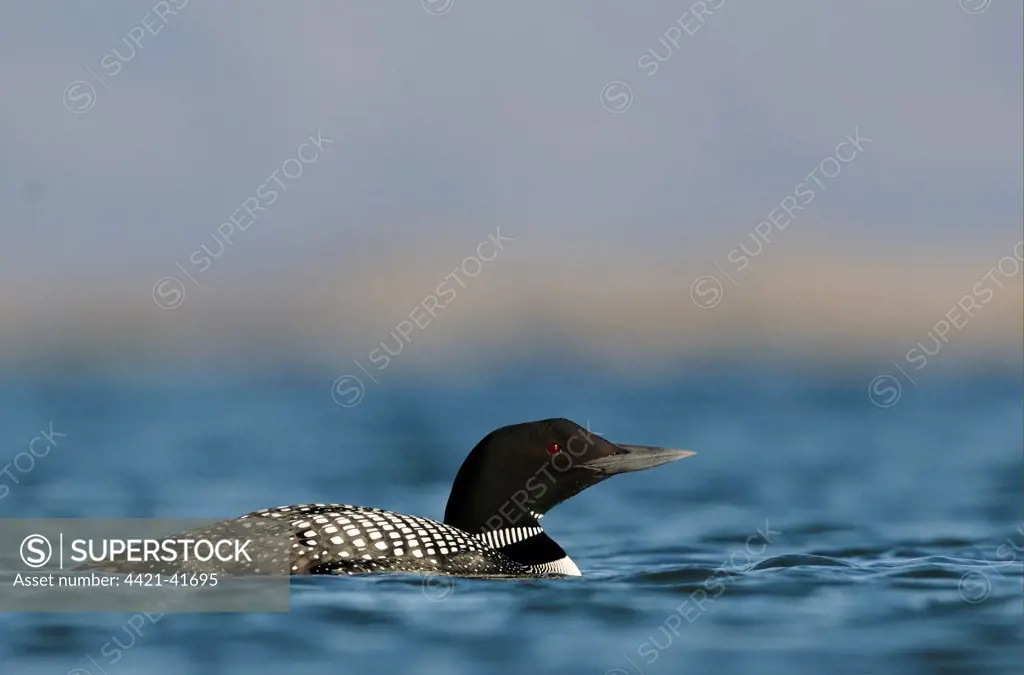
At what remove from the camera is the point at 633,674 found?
6523mm

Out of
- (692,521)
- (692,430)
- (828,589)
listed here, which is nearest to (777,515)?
(692,521)

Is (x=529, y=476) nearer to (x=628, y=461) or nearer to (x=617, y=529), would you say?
(x=628, y=461)

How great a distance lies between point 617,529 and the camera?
10133 millimetres

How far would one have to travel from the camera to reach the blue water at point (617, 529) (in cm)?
671

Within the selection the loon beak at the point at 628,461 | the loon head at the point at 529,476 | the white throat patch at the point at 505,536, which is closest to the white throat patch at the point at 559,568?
the loon head at the point at 529,476

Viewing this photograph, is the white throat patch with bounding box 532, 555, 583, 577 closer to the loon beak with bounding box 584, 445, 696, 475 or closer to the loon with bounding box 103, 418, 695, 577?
the loon with bounding box 103, 418, 695, 577

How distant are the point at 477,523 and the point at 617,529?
98.5 inches

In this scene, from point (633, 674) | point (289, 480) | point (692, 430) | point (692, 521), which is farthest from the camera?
point (692, 430)

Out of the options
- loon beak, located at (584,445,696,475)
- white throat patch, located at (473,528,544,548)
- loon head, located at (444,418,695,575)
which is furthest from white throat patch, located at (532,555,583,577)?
loon beak, located at (584,445,696,475)

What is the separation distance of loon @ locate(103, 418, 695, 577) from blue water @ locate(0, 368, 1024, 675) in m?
0.13

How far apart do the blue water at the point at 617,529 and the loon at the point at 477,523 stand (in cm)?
13

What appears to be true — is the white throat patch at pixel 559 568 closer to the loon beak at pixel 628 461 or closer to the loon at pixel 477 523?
the loon at pixel 477 523

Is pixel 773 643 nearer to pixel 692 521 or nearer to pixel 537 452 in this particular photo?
pixel 537 452

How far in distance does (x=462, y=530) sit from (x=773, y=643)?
1.38 m
